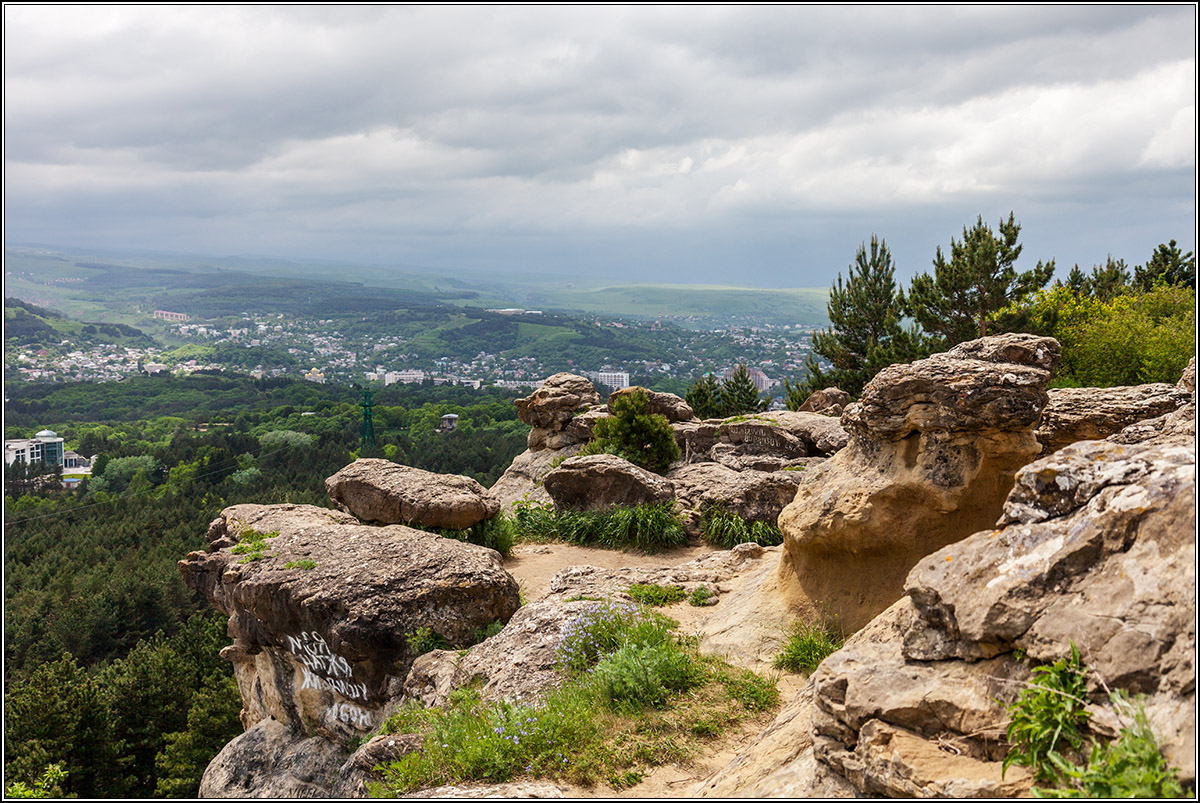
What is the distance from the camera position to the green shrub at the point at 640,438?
21438 mm

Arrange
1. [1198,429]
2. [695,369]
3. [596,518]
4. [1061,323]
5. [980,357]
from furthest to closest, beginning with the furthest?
1. [695,369]
2. [1061,323]
3. [596,518]
4. [980,357]
5. [1198,429]

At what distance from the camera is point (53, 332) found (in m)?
146

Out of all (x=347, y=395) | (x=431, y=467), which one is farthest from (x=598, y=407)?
(x=347, y=395)

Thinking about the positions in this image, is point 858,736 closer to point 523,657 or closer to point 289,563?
point 523,657

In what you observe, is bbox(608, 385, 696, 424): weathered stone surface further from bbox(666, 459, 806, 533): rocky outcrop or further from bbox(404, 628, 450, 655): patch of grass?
bbox(404, 628, 450, 655): patch of grass

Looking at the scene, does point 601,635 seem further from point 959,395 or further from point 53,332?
point 53,332

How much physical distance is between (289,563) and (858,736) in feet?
33.9

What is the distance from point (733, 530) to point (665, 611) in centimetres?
600

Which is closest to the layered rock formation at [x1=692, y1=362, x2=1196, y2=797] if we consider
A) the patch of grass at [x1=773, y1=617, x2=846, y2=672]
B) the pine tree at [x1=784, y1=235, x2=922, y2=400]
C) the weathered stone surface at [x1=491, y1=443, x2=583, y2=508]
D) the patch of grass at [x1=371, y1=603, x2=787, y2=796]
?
the patch of grass at [x1=371, y1=603, x2=787, y2=796]

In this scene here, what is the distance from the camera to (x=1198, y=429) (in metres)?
3.59

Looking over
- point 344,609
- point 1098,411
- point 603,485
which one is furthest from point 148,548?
point 1098,411

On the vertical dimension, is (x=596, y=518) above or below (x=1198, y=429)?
below

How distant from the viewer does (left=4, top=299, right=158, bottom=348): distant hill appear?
133 metres

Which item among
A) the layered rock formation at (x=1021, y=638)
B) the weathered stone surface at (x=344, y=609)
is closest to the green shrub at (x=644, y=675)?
the layered rock formation at (x=1021, y=638)
